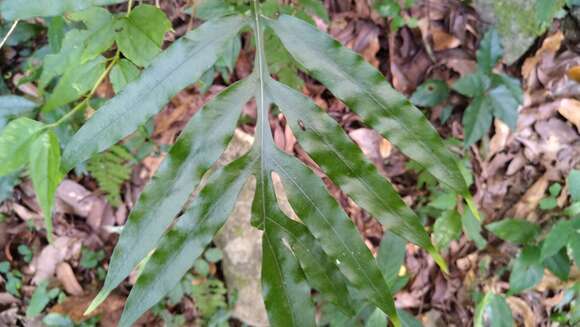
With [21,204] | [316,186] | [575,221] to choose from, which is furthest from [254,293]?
[316,186]

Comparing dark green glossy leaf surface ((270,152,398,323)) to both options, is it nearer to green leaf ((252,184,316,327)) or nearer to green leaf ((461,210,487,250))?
green leaf ((252,184,316,327))

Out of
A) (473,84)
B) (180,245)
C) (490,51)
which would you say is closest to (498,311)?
(473,84)

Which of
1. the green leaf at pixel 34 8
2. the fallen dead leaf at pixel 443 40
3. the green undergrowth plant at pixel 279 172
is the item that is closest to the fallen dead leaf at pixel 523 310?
the fallen dead leaf at pixel 443 40

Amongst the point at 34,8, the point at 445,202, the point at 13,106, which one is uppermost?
the point at 34,8

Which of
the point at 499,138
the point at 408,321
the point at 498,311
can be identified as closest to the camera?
the point at 408,321

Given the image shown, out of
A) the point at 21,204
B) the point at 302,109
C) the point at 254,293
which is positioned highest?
the point at 302,109

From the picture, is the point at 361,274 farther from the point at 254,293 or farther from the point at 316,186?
the point at 254,293

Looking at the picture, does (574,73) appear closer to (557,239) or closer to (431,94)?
(431,94)

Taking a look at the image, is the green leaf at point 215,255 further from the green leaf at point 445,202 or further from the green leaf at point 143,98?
the green leaf at point 143,98
